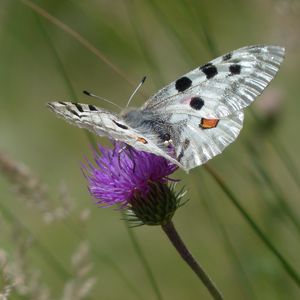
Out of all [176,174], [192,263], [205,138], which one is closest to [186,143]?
[205,138]

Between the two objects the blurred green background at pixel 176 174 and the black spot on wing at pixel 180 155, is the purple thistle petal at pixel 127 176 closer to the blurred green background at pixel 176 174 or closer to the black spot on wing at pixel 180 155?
the black spot on wing at pixel 180 155

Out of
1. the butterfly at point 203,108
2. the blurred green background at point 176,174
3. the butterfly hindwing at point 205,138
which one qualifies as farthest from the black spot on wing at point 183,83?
the blurred green background at point 176,174

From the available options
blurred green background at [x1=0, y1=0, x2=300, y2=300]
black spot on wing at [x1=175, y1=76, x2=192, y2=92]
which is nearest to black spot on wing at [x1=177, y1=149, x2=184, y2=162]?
black spot on wing at [x1=175, y1=76, x2=192, y2=92]

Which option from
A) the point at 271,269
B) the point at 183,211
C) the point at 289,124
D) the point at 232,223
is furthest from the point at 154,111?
the point at 289,124

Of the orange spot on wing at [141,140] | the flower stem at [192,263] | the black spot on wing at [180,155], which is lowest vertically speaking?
the flower stem at [192,263]

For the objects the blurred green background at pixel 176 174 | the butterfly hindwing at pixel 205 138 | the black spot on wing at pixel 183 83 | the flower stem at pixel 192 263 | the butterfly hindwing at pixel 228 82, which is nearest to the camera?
the flower stem at pixel 192 263
